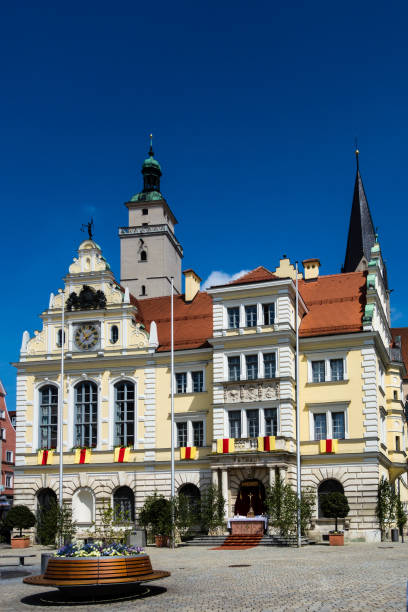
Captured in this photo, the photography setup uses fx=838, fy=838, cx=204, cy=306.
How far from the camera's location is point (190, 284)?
59.9m

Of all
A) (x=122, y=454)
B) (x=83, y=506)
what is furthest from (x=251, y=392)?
(x=83, y=506)

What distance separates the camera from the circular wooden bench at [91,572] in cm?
2050

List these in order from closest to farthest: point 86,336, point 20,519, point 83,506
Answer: point 20,519 → point 83,506 → point 86,336

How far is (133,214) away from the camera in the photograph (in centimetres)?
7688

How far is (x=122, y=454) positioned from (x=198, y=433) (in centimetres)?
518

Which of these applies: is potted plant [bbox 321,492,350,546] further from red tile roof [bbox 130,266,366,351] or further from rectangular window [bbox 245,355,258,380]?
red tile roof [bbox 130,266,366,351]

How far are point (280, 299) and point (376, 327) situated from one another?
6.39 m

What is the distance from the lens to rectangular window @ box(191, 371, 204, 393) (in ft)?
175

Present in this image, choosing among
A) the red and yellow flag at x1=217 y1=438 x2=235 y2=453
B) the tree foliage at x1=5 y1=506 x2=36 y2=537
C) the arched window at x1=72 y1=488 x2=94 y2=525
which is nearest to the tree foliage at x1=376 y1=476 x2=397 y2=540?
the red and yellow flag at x1=217 y1=438 x2=235 y2=453

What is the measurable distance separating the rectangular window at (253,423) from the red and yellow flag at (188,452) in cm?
412

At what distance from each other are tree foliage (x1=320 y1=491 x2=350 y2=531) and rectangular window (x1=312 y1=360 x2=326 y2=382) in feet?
24.2

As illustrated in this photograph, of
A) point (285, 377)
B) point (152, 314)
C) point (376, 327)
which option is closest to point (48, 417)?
point (152, 314)

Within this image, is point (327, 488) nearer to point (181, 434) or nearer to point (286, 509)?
point (286, 509)

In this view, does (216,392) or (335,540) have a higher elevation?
(216,392)
